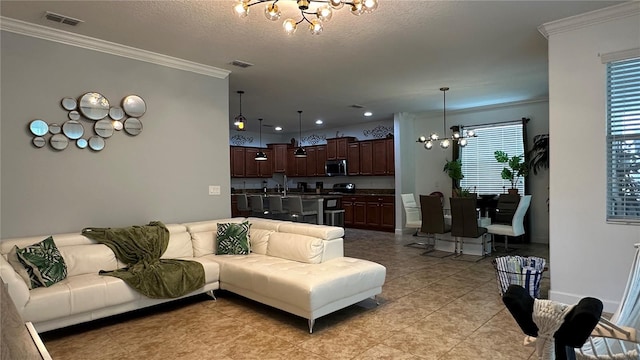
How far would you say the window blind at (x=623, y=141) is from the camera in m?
3.31

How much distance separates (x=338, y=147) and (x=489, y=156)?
3.88 metres

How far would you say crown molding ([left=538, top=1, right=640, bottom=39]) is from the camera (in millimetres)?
3268

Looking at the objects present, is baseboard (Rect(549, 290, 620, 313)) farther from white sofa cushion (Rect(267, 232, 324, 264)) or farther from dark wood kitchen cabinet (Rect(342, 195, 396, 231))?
dark wood kitchen cabinet (Rect(342, 195, 396, 231))

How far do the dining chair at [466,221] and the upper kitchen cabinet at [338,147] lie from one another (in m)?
4.37

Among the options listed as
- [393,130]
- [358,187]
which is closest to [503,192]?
[393,130]

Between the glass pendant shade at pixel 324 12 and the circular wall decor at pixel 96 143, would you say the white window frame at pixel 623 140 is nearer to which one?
the glass pendant shade at pixel 324 12

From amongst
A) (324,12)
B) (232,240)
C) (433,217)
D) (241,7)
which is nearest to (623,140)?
(324,12)

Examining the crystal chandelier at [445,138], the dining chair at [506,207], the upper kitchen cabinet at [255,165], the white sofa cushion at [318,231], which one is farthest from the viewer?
the upper kitchen cabinet at [255,165]

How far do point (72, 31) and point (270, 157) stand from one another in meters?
7.68

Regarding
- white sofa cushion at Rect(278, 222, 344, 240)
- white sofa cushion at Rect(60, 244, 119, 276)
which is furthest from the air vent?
white sofa cushion at Rect(60, 244, 119, 276)

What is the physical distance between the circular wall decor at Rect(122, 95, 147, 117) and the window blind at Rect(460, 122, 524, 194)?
261 inches

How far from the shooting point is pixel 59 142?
149 inches

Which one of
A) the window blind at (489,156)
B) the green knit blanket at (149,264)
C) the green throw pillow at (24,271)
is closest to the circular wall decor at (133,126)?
the green knit blanket at (149,264)

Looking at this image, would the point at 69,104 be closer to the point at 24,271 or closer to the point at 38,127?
the point at 38,127
